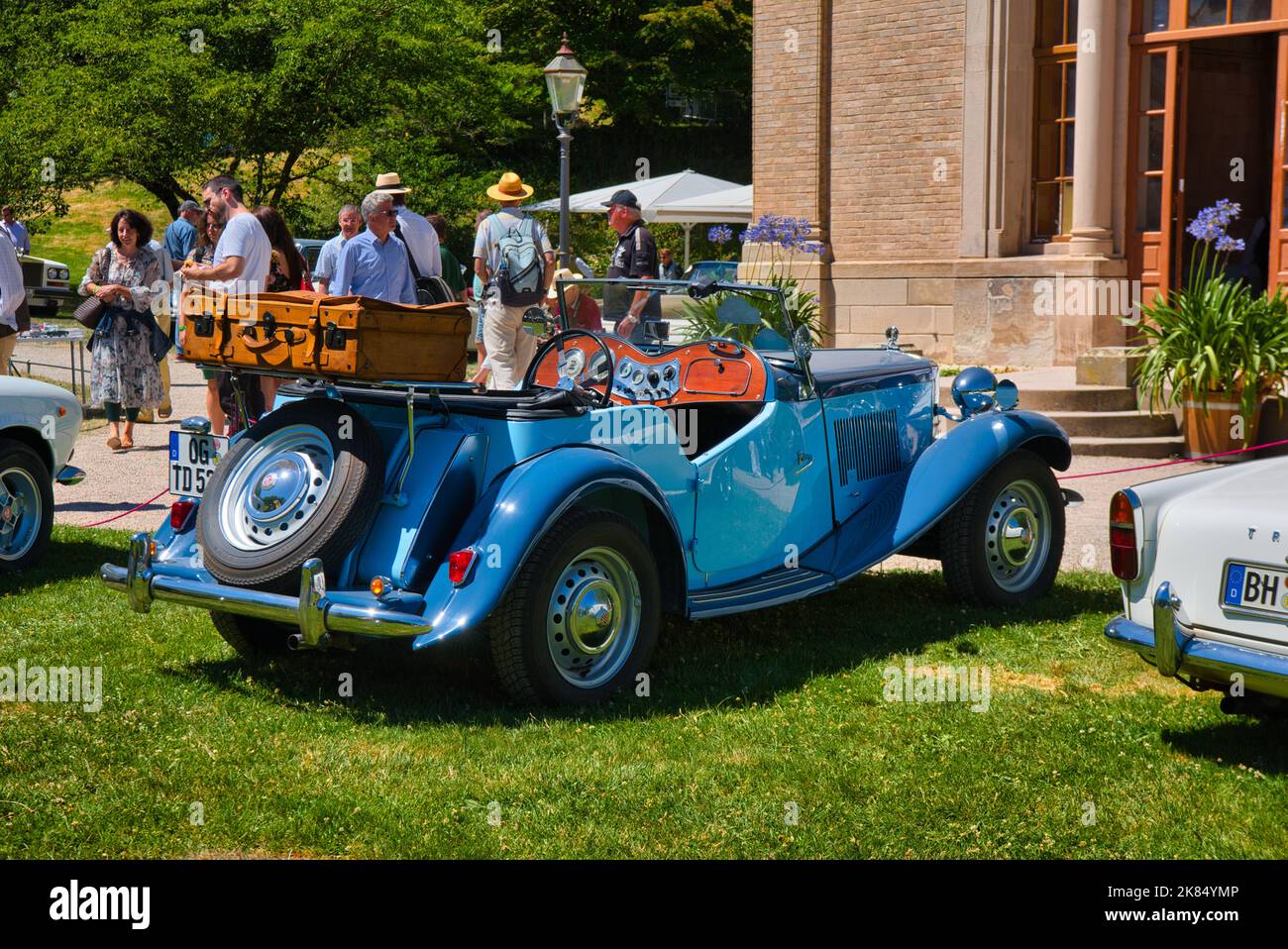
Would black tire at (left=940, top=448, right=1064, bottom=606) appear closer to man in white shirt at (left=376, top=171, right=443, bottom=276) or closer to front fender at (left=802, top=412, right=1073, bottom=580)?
front fender at (left=802, top=412, right=1073, bottom=580)

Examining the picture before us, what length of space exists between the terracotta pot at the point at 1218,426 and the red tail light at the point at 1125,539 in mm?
6940

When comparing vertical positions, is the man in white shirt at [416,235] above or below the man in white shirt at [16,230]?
below

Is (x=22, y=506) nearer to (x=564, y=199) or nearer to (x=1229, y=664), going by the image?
(x=1229, y=664)

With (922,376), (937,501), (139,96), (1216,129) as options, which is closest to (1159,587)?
(937,501)

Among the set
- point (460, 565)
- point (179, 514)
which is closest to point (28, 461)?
point (179, 514)

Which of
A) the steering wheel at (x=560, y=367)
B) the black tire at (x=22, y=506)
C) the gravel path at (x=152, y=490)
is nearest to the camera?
the steering wheel at (x=560, y=367)

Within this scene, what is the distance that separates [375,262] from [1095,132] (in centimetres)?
886

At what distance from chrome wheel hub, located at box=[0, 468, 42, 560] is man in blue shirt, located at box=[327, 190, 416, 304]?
7.63 feet

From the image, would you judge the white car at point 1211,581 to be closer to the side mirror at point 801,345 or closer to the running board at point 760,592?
the running board at point 760,592

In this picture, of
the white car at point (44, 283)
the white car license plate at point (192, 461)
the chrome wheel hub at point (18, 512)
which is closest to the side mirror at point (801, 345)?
the white car license plate at point (192, 461)

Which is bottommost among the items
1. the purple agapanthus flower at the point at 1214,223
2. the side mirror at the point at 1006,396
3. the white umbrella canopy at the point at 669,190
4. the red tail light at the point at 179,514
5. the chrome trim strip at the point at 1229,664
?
the chrome trim strip at the point at 1229,664

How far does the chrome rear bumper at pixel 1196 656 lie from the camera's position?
4547 millimetres

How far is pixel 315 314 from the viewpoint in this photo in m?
5.18

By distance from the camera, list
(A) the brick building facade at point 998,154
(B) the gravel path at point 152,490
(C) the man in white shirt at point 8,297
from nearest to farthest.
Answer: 1. (B) the gravel path at point 152,490
2. (C) the man in white shirt at point 8,297
3. (A) the brick building facade at point 998,154
